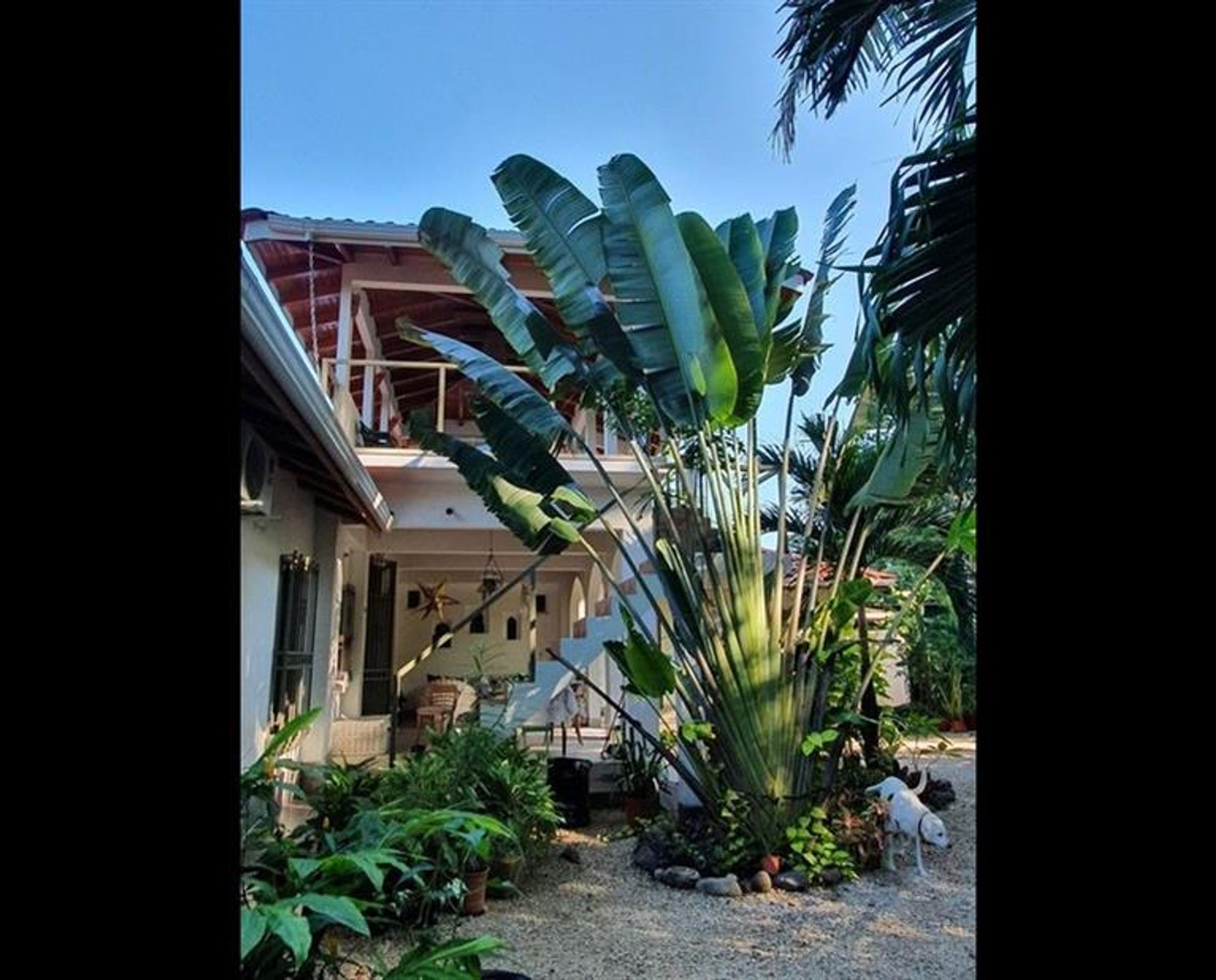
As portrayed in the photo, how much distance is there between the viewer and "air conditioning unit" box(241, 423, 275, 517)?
470 cm

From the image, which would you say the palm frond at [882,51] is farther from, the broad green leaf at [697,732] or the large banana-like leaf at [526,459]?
the broad green leaf at [697,732]

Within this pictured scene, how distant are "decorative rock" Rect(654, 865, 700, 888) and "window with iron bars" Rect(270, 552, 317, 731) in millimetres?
3138

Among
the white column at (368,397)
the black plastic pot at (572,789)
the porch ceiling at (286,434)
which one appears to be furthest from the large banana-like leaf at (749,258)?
the white column at (368,397)

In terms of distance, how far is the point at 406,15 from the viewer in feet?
12.0

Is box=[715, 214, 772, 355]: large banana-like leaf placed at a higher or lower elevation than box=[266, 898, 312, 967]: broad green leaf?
higher

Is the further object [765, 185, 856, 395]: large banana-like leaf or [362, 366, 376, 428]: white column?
[362, 366, 376, 428]: white column

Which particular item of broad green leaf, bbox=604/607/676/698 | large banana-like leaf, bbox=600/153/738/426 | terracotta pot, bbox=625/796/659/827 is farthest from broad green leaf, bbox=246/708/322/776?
terracotta pot, bbox=625/796/659/827

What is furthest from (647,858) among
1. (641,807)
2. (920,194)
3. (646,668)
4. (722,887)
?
(920,194)

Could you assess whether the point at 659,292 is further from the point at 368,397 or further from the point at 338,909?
the point at 368,397

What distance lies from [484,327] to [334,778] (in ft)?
27.7

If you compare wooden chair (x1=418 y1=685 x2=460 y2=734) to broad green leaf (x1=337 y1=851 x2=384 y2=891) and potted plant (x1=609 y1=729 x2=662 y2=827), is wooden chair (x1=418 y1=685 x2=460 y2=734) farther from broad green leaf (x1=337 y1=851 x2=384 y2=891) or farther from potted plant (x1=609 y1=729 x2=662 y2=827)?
broad green leaf (x1=337 y1=851 x2=384 y2=891)
